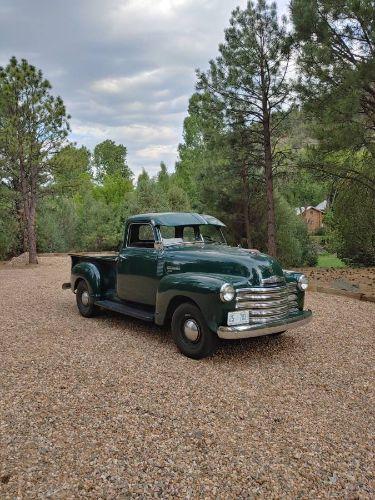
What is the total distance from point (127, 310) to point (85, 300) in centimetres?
141

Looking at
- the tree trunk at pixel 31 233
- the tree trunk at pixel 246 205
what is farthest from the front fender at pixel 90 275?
the tree trunk at pixel 31 233

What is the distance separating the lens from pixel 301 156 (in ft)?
39.2

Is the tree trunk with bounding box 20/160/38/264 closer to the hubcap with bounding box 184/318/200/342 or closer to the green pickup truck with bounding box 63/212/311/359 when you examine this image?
the green pickup truck with bounding box 63/212/311/359

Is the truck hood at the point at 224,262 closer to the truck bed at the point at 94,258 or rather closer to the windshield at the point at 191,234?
the windshield at the point at 191,234

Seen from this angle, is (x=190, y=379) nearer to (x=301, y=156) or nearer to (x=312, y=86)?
(x=312, y=86)

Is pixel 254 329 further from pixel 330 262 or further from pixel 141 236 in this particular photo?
pixel 330 262

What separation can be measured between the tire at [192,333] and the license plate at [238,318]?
33 cm

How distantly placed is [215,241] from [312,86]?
5796 millimetres

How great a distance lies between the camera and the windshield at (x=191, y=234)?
6.06 metres

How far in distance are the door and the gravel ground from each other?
0.64 metres

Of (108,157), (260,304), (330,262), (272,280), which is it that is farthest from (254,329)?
(108,157)

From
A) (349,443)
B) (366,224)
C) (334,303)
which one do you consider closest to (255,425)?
(349,443)

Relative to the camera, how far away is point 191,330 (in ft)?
16.5

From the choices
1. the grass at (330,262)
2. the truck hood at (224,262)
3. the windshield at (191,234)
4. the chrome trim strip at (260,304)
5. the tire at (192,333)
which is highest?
the windshield at (191,234)
